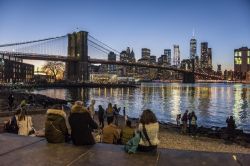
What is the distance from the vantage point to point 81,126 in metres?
6.92

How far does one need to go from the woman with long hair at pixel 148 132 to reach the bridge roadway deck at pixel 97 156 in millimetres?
213

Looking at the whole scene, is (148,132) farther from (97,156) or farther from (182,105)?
(182,105)

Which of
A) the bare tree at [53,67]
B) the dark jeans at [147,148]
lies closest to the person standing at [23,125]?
the dark jeans at [147,148]

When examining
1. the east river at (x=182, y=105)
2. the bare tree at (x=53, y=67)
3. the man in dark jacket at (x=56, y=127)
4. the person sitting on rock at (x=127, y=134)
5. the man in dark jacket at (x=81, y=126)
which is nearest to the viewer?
the man in dark jacket at (x=81, y=126)

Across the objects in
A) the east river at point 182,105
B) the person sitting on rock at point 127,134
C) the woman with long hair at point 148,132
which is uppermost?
the woman with long hair at point 148,132

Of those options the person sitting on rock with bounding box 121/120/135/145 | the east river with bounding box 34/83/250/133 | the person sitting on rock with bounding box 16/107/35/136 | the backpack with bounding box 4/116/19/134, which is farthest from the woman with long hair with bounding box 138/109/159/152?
the east river with bounding box 34/83/250/133

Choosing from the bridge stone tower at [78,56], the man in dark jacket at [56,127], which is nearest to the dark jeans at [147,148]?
the man in dark jacket at [56,127]

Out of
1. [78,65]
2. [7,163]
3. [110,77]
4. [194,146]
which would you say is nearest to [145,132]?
[7,163]

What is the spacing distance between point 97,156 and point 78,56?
403 ft

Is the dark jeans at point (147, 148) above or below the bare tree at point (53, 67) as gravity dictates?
below

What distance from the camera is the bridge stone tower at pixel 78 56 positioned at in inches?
4845

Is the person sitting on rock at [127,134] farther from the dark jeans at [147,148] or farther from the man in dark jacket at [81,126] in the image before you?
the dark jeans at [147,148]

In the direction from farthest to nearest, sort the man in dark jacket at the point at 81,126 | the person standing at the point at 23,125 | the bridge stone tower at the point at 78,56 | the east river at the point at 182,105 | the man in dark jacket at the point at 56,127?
1. the bridge stone tower at the point at 78,56
2. the east river at the point at 182,105
3. the person standing at the point at 23,125
4. the man in dark jacket at the point at 56,127
5. the man in dark jacket at the point at 81,126

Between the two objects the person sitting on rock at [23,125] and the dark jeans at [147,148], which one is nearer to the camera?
the dark jeans at [147,148]
